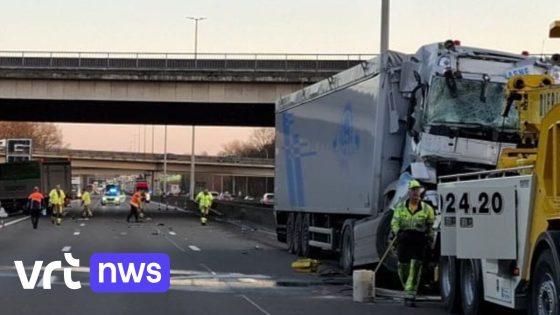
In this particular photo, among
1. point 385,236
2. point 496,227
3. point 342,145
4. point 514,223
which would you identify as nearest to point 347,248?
point 342,145

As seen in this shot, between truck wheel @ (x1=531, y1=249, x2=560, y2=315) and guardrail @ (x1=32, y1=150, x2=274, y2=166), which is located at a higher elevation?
guardrail @ (x1=32, y1=150, x2=274, y2=166)

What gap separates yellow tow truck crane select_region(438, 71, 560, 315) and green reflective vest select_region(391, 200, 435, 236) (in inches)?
27.5

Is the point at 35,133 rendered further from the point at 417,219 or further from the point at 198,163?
the point at 417,219

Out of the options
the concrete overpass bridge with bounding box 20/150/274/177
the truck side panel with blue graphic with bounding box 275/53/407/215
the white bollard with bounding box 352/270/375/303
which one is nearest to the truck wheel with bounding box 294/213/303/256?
the truck side panel with blue graphic with bounding box 275/53/407/215

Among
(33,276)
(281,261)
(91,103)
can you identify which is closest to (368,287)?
(33,276)

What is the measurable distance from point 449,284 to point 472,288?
1018 mm

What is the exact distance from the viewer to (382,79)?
658 inches

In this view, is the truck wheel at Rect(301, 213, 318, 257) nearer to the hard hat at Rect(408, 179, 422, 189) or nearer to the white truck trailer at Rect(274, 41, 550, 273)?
the white truck trailer at Rect(274, 41, 550, 273)

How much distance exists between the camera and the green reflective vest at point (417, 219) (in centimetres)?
1409

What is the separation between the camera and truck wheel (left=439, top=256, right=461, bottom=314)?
12.7m

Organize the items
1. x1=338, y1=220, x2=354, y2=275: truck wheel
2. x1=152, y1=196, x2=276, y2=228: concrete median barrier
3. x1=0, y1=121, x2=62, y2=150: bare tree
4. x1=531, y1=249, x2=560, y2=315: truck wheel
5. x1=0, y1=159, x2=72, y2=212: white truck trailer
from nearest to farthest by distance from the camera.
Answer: x1=531, y1=249, x2=560, y2=315: truck wheel, x1=338, y1=220, x2=354, y2=275: truck wheel, x1=152, y1=196, x2=276, y2=228: concrete median barrier, x1=0, y1=159, x2=72, y2=212: white truck trailer, x1=0, y1=121, x2=62, y2=150: bare tree

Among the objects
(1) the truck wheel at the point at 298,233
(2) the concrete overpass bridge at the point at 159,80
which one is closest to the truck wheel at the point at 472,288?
(1) the truck wheel at the point at 298,233

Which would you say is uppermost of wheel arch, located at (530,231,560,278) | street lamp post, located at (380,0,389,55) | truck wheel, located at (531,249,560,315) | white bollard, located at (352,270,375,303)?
street lamp post, located at (380,0,389,55)

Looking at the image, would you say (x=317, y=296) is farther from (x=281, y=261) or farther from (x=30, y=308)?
(x=281, y=261)
